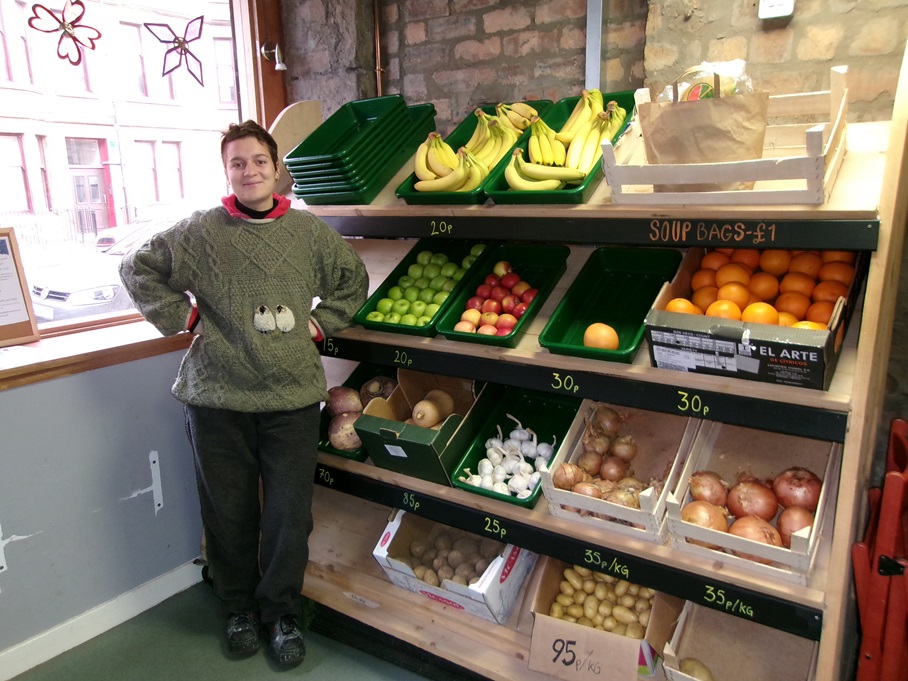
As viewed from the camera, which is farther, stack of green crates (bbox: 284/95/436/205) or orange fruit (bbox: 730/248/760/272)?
stack of green crates (bbox: 284/95/436/205)

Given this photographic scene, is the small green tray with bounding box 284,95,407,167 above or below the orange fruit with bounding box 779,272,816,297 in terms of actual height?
above

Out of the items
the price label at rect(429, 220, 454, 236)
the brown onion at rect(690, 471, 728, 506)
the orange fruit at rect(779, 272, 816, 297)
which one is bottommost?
the brown onion at rect(690, 471, 728, 506)

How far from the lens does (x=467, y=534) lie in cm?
262

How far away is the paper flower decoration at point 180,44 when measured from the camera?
9.84ft

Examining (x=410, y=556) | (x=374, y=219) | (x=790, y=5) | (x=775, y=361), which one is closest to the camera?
(x=775, y=361)

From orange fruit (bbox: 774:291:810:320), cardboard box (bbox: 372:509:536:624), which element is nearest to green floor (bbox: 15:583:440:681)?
cardboard box (bbox: 372:509:536:624)

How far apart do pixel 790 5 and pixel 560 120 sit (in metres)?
0.79

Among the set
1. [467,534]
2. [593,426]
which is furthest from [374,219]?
[467,534]

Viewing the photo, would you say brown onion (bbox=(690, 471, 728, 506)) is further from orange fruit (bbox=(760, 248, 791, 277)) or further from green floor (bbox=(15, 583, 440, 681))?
green floor (bbox=(15, 583, 440, 681))

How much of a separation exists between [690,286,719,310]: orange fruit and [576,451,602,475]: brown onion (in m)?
0.59

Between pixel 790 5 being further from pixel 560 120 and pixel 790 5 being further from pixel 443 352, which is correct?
pixel 443 352

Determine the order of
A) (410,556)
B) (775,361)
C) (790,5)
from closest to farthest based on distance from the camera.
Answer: (775,361) → (790,5) → (410,556)

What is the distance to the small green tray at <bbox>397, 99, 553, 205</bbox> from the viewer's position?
2.10 meters

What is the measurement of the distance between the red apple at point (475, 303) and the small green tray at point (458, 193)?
13.5 inches
